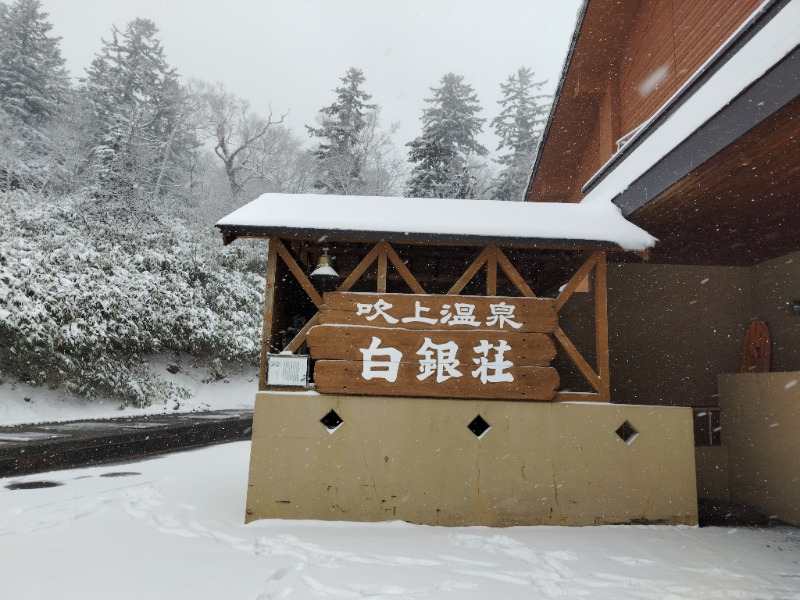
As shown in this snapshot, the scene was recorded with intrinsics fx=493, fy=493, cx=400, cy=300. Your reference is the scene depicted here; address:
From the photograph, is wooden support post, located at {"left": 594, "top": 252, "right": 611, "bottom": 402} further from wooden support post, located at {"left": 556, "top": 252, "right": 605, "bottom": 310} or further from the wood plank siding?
the wood plank siding

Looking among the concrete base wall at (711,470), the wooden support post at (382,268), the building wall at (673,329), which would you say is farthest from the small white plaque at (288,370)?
the concrete base wall at (711,470)

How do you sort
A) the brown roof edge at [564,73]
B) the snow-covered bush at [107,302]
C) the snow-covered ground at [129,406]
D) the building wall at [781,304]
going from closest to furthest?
1. the building wall at [781,304]
2. the brown roof edge at [564,73]
3. the snow-covered ground at [129,406]
4. the snow-covered bush at [107,302]

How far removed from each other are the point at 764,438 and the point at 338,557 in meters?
5.58

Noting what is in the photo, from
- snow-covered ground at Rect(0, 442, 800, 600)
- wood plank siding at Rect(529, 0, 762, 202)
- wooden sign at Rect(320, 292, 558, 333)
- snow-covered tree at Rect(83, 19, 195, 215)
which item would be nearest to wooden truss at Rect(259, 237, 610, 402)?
wooden sign at Rect(320, 292, 558, 333)

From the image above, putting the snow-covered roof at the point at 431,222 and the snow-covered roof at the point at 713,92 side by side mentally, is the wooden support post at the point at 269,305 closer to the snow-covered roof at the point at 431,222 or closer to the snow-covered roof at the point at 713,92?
the snow-covered roof at the point at 431,222

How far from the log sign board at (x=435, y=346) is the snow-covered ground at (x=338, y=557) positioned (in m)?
1.45

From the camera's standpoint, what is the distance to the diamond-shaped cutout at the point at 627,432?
5.35 meters

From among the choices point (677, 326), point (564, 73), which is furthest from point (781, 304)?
point (564, 73)

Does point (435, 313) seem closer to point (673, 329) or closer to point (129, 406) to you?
point (673, 329)

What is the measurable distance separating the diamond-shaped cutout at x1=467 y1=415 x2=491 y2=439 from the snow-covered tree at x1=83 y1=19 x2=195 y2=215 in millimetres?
18489

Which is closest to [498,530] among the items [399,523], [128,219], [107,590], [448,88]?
[399,523]

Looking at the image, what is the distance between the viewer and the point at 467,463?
17.3ft

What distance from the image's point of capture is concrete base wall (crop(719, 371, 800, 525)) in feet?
18.9

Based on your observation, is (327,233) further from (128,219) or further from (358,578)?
(128,219)
